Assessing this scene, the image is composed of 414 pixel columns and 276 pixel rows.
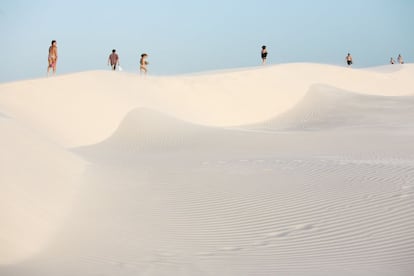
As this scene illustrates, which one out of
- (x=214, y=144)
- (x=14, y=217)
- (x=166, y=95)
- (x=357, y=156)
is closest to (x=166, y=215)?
(x=14, y=217)

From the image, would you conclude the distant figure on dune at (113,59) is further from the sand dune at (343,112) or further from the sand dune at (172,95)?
the sand dune at (343,112)

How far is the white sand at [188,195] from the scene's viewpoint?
646 centimetres

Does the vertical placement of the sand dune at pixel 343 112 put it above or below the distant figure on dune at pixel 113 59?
below

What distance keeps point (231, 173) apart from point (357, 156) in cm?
365

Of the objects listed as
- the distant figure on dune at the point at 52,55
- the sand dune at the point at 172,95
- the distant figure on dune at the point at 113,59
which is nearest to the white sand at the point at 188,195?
the sand dune at the point at 172,95

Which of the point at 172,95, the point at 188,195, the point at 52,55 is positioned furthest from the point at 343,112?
the point at 188,195

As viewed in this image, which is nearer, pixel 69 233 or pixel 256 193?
pixel 69 233

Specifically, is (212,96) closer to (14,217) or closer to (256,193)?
(256,193)

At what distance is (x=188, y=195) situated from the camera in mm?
9867

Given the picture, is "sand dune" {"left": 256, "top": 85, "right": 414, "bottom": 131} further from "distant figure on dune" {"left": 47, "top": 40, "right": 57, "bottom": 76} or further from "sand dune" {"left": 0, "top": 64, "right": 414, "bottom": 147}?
"distant figure on dune" {"left": 47, "top": 40, "right": 57, "bottom": 76}

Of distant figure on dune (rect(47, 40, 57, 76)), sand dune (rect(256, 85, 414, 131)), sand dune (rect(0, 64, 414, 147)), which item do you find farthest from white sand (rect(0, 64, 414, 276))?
distant figure on dune (rect(47, 40, 57, 76))

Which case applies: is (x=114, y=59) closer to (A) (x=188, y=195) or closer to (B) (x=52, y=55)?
(B) (x=52, y=55)

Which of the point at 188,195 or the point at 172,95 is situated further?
the point at 172,95

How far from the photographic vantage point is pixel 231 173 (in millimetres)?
11594
